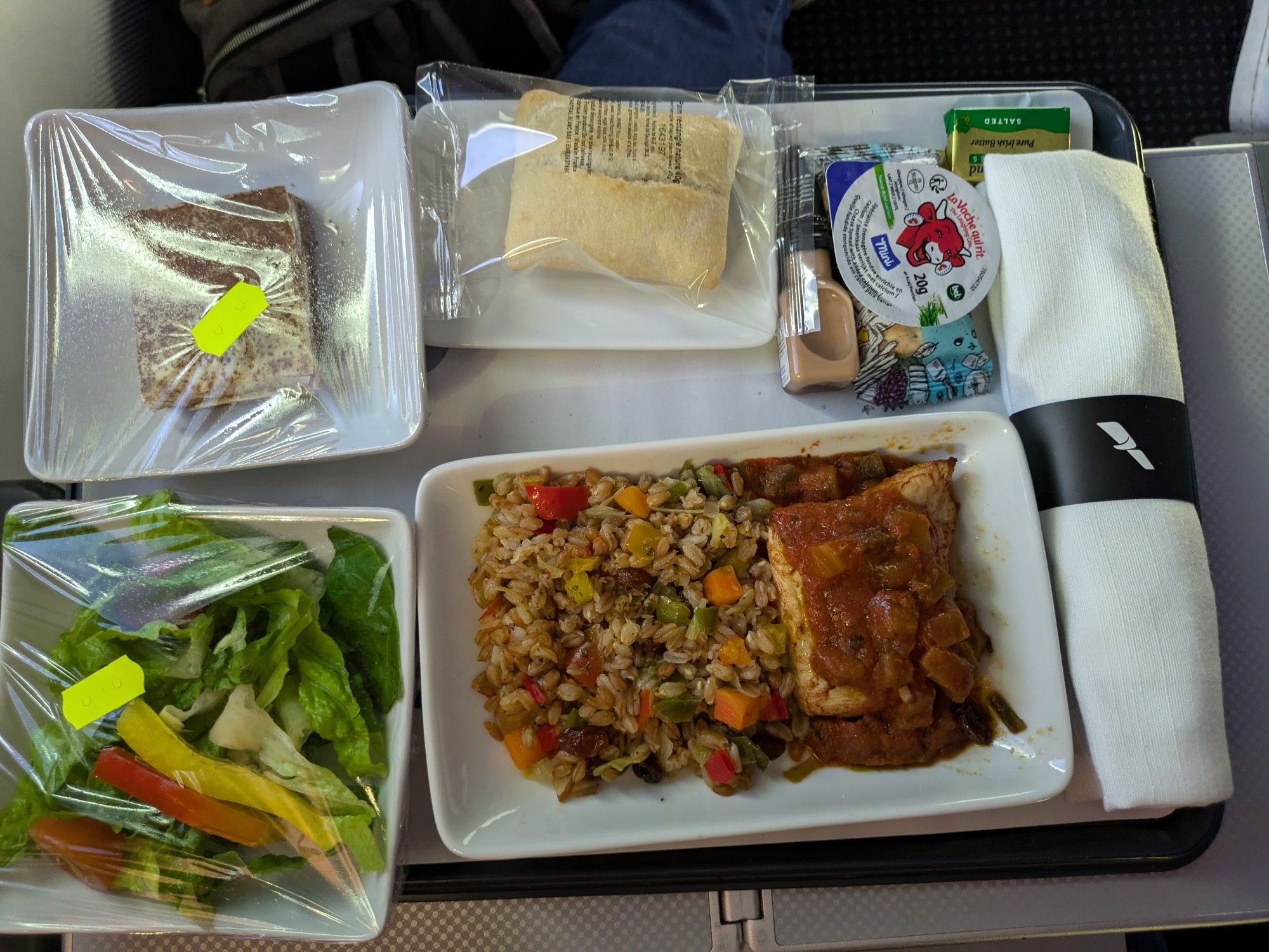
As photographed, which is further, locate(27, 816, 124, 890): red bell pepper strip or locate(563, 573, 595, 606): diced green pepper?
locate(563, 573, 595, 606): diced green pepper

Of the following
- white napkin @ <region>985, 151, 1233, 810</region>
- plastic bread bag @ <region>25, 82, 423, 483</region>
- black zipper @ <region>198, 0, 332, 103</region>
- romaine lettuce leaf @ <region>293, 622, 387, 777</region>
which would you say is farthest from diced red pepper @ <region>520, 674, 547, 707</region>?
black zipper @ <region>198, 0, 332, 103</region>

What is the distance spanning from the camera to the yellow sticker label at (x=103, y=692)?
1351mm

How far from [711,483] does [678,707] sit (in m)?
0.42

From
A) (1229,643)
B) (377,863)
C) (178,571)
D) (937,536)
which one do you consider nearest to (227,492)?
(178,571)

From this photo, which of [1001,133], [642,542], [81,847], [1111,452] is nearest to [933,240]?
[1001,133]

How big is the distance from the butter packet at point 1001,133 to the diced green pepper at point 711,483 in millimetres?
863

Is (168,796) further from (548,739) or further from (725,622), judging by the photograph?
(725,622)

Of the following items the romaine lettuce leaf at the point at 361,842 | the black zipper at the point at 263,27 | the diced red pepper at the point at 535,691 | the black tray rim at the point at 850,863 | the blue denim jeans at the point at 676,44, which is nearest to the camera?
the romaine lettuce leaf at the point at 361,842

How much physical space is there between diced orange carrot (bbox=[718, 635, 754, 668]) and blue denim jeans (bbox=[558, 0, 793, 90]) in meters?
1.40

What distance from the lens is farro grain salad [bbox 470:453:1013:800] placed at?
1.40m

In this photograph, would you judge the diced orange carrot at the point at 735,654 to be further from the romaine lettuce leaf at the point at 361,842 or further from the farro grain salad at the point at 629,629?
the romaine lettuce leaf at the point at 361,842

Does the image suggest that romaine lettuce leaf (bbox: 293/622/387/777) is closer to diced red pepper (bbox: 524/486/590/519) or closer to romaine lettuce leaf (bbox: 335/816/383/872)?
romaine lettuce leaf (bbox: 335/816/383/872)

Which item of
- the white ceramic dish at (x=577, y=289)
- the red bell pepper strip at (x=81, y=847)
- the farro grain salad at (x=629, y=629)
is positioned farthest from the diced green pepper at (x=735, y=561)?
the red bell pepper strip at (x=81, y=847)

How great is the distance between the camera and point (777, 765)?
1453 mm
